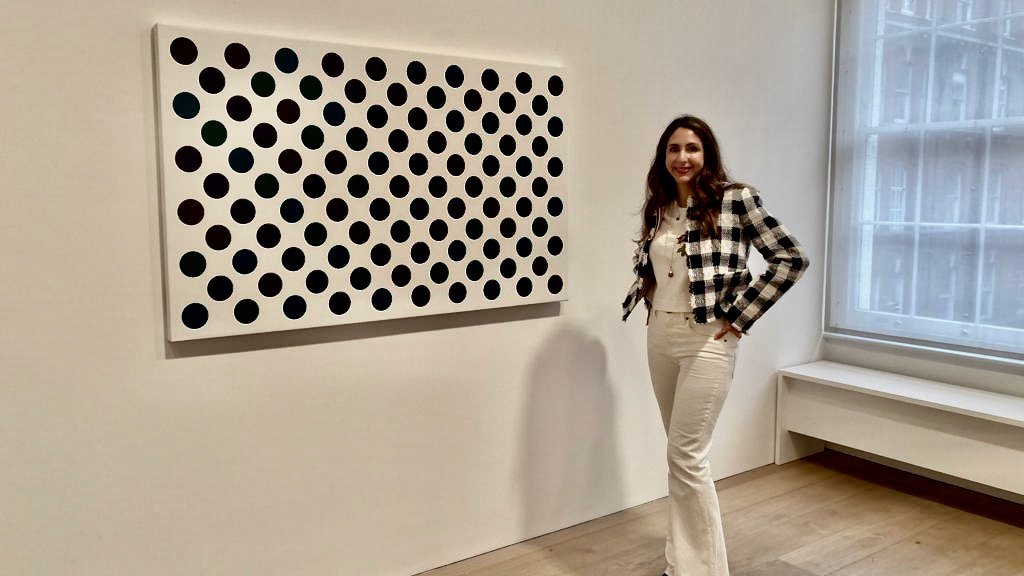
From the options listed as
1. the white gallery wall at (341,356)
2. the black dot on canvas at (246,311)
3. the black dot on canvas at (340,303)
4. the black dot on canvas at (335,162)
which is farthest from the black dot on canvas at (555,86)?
the black dot on canvas at (246,311)

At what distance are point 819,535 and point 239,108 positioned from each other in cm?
243

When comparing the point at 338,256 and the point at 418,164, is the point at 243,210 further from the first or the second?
the point at 418,164

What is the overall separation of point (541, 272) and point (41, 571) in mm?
1682

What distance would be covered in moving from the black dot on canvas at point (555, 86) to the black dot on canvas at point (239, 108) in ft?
3.39

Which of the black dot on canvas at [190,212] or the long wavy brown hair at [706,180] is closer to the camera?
the black dot on canvas at [190,212]

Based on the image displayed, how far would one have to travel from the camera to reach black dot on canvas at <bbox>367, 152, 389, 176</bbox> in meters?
2.38

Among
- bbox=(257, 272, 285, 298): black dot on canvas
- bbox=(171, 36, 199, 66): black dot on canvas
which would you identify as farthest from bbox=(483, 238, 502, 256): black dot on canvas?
bbox=(171, 36, 199, 66): black dot on canvas

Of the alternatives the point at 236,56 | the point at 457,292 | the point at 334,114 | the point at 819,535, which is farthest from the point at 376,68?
the point at 819,535

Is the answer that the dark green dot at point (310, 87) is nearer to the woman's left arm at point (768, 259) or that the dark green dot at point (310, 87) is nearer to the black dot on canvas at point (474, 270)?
the black dot on canvas at point (474, 270)

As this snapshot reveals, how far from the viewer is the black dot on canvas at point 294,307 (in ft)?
7.41

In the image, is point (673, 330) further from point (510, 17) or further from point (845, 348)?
point (845, 348)

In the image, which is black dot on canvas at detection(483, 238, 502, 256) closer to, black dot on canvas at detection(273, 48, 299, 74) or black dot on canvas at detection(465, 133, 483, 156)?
black dot on canvas at detection(465, 133, 483, 156)

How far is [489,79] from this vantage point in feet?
8.48

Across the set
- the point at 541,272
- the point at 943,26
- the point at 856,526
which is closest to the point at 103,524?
the point at 541,272
